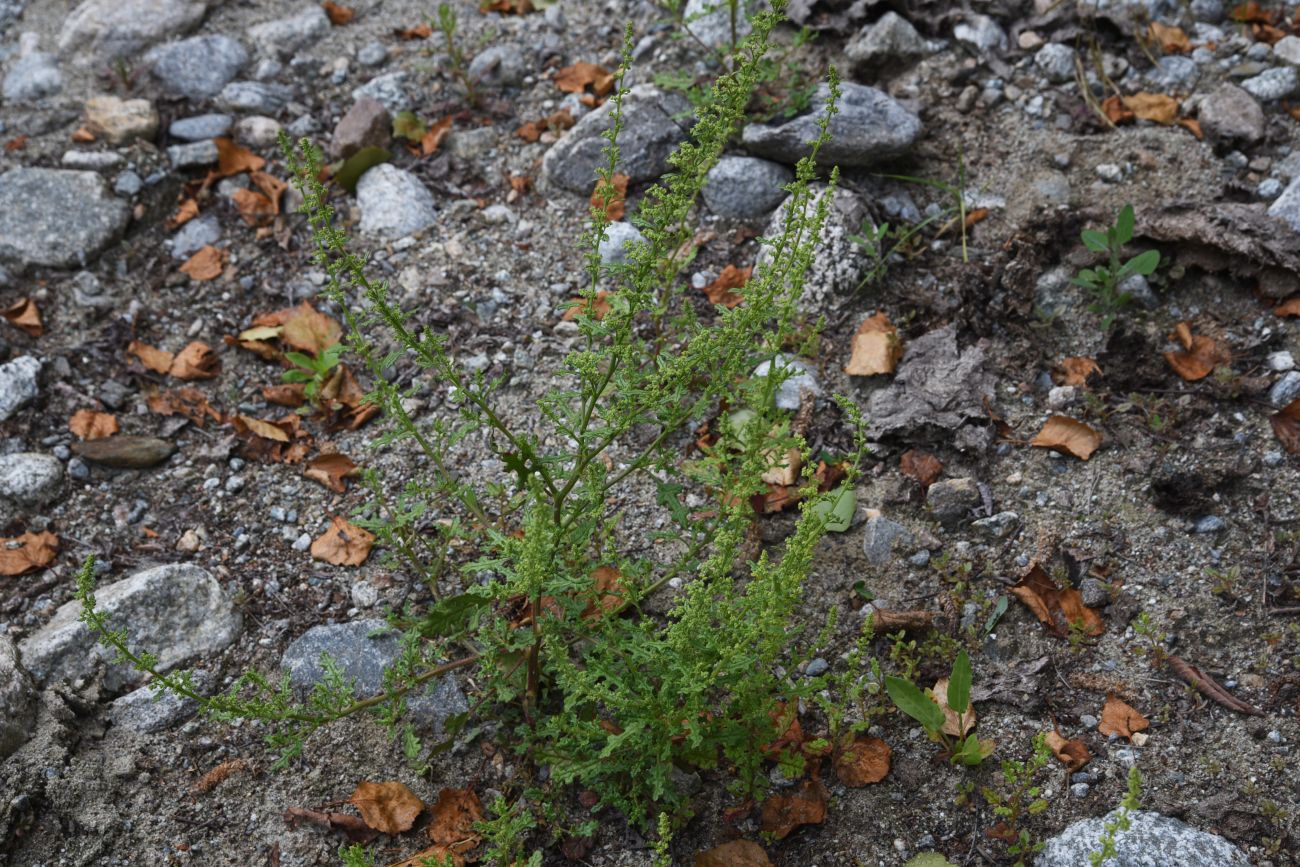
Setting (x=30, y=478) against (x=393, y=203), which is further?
(x=393, y=203)

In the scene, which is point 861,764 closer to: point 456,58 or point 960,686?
point 960,686

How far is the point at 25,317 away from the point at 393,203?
144 centimetres

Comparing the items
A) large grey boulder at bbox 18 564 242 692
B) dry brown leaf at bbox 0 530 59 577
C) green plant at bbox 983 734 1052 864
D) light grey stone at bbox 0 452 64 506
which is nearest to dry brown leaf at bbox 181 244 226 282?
light grey stone at bbox 0 452 64 506

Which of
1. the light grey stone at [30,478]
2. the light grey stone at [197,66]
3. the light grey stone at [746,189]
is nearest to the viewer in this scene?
the light grey stone at [30,478]

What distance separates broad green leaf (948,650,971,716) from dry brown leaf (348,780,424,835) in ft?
4.64

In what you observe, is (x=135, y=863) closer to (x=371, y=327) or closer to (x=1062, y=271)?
(x=371, y=327)

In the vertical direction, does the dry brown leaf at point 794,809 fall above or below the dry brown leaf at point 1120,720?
below

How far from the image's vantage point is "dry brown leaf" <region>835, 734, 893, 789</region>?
2756 millimetres

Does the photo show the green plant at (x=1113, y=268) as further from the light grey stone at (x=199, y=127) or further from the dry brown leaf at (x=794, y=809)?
the light grey stone at (x=199, y=127)

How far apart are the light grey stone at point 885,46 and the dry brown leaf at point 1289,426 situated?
6.93 ft

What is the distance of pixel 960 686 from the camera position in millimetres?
2717

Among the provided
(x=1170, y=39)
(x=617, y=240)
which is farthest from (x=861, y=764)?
(x=1170, y=39)

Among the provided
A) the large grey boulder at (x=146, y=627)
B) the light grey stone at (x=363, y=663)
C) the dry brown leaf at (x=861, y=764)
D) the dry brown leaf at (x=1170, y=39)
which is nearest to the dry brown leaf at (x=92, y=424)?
the large grey boulder at (x=146, y=627)

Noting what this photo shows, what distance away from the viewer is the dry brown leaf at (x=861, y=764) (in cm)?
276
